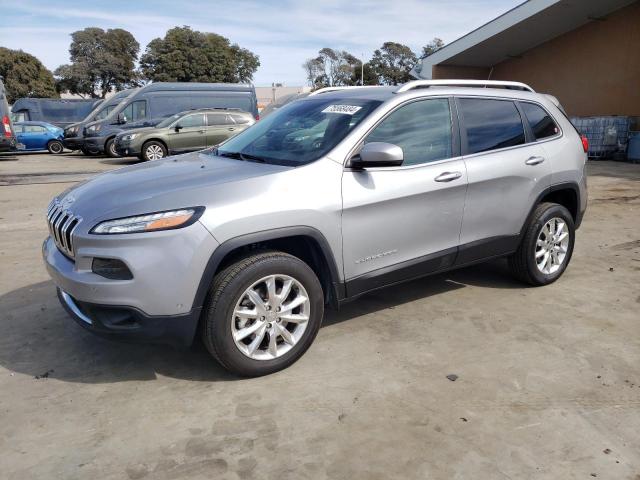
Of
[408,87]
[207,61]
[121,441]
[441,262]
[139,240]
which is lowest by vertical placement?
[121,441]

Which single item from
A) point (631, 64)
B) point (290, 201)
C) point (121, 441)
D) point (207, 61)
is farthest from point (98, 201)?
point (207, 61)

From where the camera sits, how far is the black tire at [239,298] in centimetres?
281

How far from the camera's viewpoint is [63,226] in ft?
9.84

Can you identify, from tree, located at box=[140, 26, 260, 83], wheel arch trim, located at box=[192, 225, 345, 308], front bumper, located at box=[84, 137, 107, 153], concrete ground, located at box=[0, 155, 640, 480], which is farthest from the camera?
tree, located at box=[140, 26, 260, 83]

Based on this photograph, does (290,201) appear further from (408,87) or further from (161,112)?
(161,112)

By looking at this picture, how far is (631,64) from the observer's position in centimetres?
1781

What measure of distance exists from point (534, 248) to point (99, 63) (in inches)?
2953

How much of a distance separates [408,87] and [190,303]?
7.06 ft

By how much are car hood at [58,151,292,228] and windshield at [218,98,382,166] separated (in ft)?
0.66

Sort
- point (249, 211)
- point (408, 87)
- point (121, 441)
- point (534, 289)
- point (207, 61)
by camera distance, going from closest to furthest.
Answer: point (121, 441)
point (249, 211)
point (408, 87)
point (534, 289)
point (207, 61)

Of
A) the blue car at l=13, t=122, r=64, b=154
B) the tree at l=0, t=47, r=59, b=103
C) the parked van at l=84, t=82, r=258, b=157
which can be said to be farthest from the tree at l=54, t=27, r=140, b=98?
the parked van at l=84, t=82, r=258, b=157

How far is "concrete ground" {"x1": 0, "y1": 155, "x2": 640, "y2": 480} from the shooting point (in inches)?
92.7

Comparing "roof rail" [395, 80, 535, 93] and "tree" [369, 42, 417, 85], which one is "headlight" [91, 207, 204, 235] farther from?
"tree" [369, 42, 417, 85]

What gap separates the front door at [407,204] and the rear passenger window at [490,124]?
18 cm
